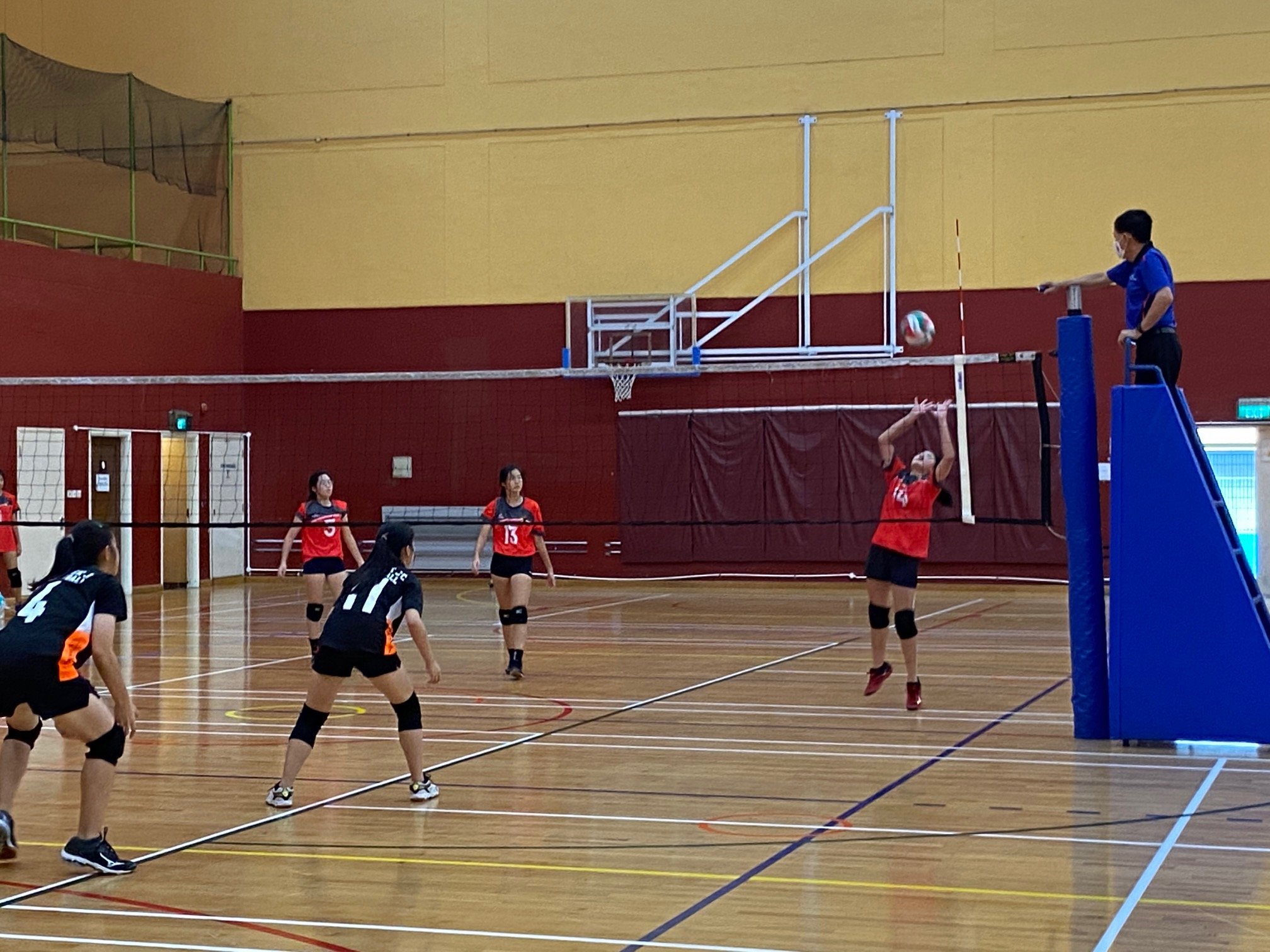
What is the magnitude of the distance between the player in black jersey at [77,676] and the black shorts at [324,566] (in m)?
7.86

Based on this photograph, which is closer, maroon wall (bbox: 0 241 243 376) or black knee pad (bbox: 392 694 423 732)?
black knee pad (bbox: 392 694 423 732)

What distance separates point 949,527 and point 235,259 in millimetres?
11475

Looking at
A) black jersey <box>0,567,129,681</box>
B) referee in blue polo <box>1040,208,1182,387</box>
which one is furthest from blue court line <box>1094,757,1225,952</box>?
black jersey <box>0,567,129,681</box>

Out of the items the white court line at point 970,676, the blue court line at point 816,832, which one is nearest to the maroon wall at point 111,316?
the white court line at point 970,676

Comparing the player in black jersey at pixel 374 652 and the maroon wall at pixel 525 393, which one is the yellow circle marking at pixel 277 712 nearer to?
the player in black jersey at pixel 374 652

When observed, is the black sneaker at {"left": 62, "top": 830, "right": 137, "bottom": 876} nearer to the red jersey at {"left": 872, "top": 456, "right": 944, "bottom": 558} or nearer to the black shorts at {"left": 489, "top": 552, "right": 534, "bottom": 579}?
the red jersey at {"left": 872, "top": 456, "right": 944, "bottom": 558}

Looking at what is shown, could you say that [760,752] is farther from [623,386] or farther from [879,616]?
[623,386]

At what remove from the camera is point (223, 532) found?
24.0m

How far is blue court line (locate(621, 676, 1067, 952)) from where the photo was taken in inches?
211

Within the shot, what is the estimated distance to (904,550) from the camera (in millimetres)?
10523

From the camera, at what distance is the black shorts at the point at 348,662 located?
7.38 meters

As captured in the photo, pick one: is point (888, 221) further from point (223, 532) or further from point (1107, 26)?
point (223, 532)

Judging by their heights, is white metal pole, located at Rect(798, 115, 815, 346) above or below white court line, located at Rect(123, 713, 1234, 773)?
above

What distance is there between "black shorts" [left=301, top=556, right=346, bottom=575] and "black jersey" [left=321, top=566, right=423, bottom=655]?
22.3ft
